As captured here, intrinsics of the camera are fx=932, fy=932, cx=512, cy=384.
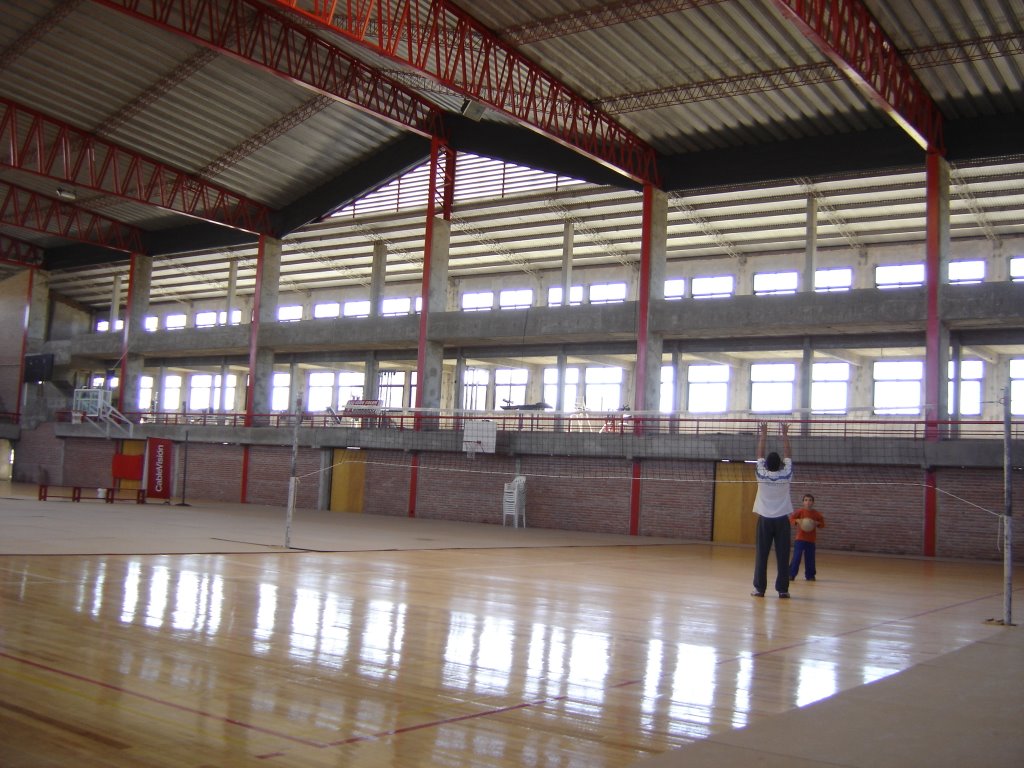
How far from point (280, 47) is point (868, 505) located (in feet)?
68.3

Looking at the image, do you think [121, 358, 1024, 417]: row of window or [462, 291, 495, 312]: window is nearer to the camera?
[121, 358, 1024, 417]: row of window

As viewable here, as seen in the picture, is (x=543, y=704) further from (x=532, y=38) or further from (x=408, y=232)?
(x=408, y=232)

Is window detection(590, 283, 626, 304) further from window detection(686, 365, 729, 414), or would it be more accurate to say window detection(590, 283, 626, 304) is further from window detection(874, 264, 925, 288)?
window detection(874, 264, 925, 288)

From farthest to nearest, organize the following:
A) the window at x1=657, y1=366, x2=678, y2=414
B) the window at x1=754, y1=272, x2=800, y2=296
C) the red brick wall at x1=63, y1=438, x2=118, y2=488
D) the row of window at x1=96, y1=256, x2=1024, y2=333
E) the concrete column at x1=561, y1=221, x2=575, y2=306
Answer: the red brick wall at x1=63, y1=438, x2=118, y2=488 → the window at x1=657, y1=366, x2=678, y2=414 → the window at x1=754, y1=272, x2=800, y2=296 → the concrete column at x1=561, y1=221, x2=575, y2=306 → the row of window at x1=96, y1=256, x2=1024, y2=333

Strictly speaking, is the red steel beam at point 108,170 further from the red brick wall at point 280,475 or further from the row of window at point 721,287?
the red brick wall at point 280,475

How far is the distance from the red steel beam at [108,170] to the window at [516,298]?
1120cm

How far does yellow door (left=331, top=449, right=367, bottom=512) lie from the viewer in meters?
36.1

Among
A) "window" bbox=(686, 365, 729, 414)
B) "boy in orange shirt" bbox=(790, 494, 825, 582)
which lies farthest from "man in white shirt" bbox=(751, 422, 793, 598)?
"window" bbox=(686, 365, 729, 414)

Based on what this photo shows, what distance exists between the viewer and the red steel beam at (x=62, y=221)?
40.6 meters

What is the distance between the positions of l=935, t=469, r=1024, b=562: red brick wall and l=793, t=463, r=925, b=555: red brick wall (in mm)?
525

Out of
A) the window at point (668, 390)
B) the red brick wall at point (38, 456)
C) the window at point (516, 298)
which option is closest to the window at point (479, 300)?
the window at point (516, 298)

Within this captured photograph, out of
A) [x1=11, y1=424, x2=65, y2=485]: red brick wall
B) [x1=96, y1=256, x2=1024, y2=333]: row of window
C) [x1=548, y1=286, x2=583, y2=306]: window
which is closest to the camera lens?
[x1=96, y1=256, x2=1024, y2=333]: row of window

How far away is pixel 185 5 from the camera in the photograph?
2617 cm

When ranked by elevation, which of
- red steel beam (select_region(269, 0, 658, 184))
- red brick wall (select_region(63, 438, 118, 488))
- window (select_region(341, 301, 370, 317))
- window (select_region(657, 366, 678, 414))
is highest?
red steel beam (select_region(269, 0, 658, 184))
